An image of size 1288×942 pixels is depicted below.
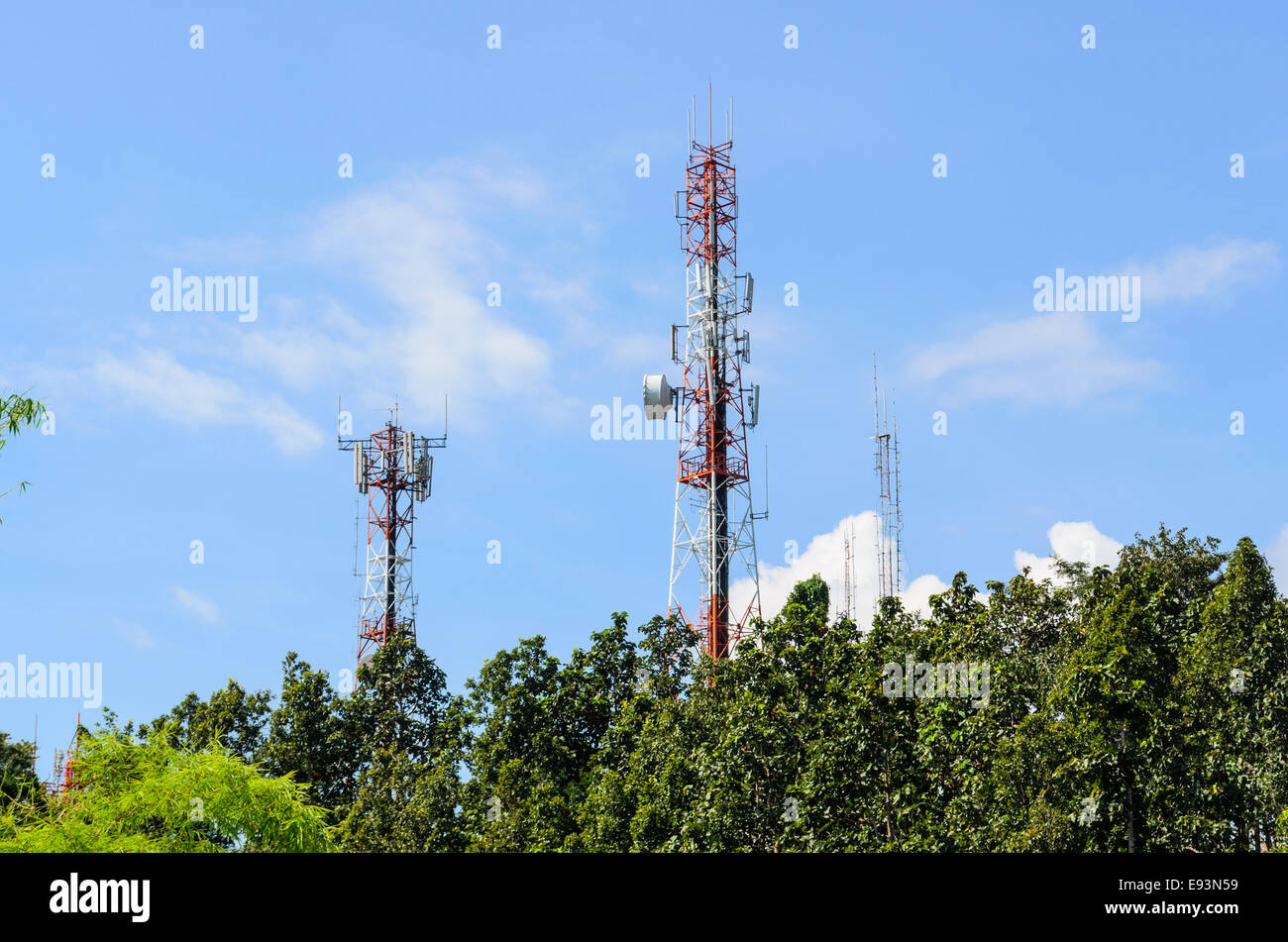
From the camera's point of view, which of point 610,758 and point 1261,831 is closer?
point 1261,831

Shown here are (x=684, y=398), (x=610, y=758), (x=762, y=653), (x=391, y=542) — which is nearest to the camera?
(x=762, y=653)

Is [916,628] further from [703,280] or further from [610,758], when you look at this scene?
[703,280]

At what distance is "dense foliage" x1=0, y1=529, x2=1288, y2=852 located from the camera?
2127 cm

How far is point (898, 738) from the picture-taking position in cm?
2636

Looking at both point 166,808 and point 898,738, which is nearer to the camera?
point 166,808

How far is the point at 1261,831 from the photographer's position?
76.0 ft

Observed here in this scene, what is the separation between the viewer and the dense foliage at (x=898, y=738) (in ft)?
69.8

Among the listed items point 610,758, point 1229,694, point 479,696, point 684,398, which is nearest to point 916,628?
point 1229,694
